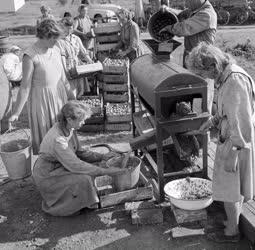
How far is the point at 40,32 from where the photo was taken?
15.1 ft

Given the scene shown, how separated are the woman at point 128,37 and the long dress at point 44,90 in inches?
137

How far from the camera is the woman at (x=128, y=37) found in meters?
8.48

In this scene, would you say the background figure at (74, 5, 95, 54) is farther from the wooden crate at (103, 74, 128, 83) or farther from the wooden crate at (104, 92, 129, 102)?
the wooden crate at (104, 92, 129, 102)

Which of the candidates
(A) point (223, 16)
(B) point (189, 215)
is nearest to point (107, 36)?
(B) point (189, 215)

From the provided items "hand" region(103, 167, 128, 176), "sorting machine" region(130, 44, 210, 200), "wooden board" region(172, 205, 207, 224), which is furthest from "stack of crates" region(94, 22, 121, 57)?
"wooden board" region(172, 205, 207, 224)

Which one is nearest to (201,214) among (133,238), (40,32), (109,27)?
(133,238)

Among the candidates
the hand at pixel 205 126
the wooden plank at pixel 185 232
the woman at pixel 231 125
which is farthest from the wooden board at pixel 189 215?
the hand at pixel 205 126

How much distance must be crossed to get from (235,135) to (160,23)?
2584mm

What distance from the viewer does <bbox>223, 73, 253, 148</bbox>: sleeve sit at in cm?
340

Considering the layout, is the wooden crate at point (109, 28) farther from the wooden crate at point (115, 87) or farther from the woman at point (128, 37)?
the wooden crate at point (115, 87)

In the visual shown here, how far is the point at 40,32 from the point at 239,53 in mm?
9319

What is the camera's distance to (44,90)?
16.2 ft

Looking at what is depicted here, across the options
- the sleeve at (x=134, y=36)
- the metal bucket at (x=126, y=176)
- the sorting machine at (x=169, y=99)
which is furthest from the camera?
the sleeve at (x=134, y=36)

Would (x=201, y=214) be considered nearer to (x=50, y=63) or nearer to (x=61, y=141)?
(x=61, y=141)
